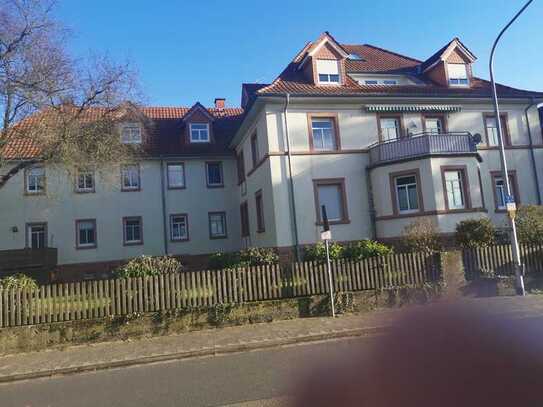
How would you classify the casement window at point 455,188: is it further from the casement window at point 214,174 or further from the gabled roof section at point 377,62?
the casement window at point 214,174

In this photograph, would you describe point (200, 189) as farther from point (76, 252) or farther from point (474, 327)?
point (474, 327)

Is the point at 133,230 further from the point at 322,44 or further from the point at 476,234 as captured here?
the point at 476,234

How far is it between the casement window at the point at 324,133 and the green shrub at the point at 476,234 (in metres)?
7.37

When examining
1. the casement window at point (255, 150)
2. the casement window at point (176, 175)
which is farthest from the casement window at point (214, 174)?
the casement window at point (255, 150)

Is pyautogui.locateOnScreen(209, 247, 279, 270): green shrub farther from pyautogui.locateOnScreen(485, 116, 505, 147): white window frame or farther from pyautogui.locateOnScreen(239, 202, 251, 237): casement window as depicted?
pyautogui.locateOnScreen(485, 116, 505, 147): white window frame

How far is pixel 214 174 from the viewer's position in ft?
97.2

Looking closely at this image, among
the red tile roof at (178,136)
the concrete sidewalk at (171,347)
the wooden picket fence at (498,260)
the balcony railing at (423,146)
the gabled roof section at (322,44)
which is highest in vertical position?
the gabled roof section at (322,44)

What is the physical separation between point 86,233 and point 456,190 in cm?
2039

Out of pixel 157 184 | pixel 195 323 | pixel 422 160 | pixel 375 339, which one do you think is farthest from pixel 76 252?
pixel 375 339

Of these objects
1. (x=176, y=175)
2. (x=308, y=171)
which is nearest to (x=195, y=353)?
(x=308, y=171)

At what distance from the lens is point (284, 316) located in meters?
12.1

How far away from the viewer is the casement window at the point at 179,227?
28.3 m

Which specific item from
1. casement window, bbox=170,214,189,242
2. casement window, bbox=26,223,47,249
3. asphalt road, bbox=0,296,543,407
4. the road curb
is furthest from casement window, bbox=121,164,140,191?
asphalt road, bbox=0,296,543,407

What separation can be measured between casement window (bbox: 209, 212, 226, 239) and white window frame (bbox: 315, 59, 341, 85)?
10.8m
